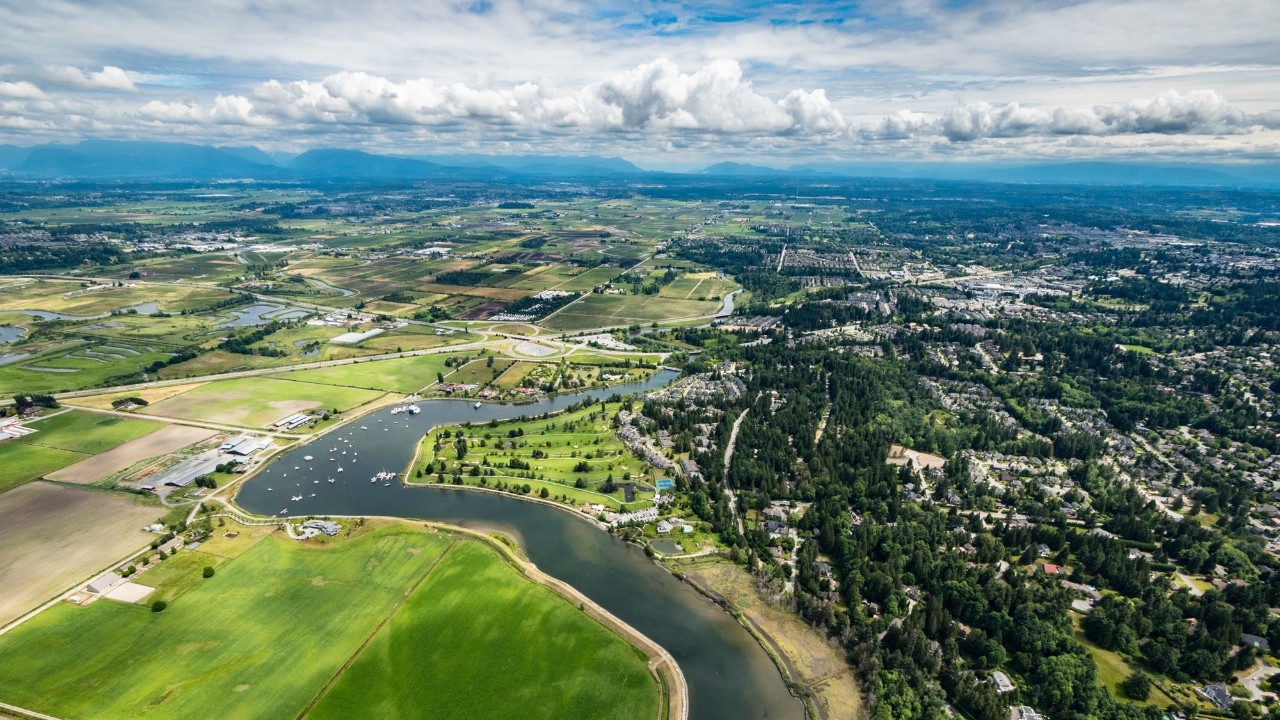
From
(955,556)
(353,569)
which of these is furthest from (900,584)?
(353,569)

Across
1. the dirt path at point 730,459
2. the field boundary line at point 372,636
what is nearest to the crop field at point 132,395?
the field boundary line at point 372,636

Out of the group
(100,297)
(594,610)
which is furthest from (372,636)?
(100,297)

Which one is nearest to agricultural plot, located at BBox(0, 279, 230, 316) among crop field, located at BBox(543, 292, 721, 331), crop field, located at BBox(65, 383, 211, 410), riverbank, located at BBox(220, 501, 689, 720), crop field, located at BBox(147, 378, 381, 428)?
crop field, located at BBox(65, 383, 211, 410)

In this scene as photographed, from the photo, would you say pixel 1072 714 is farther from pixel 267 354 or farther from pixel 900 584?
pixel 267 354

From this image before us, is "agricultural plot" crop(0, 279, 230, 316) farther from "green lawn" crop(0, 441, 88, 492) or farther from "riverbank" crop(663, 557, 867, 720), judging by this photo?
"riverbank" crop(663, 557, 867, 720)

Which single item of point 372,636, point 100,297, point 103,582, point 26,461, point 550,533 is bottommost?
point 550,533

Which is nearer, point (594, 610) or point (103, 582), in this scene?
point (594, 610)

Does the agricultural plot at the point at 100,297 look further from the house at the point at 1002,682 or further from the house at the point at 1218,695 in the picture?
the house at the point at 1218,695

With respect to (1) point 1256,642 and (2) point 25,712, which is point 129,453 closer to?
(2) point 25,712
